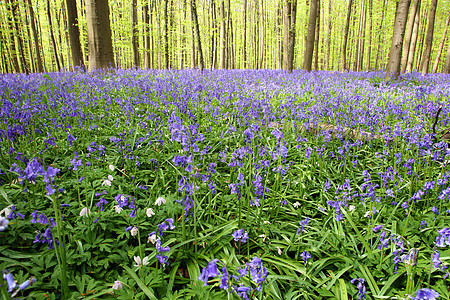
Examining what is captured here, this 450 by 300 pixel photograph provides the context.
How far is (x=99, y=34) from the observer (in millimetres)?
8172

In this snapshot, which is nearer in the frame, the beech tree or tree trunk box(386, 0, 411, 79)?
tree trunk box(386, 0, 411, 79)

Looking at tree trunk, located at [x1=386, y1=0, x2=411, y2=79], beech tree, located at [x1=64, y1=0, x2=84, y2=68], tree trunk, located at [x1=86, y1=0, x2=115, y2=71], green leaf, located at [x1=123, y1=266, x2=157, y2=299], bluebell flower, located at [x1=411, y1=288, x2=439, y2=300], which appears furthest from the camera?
beech tree, located at [x1=64, y1=0, x2=84, y2=68]

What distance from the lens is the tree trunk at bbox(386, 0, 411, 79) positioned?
9242mm

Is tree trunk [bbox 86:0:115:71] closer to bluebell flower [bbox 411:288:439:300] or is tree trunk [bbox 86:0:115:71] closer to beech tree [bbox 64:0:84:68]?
beech tree [bbox 64:0:84:68]

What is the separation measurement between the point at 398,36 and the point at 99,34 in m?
10.7

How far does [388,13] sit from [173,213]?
98.6ft

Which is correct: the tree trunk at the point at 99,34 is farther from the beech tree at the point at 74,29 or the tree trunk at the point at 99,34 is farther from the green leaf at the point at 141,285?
the green leaf at the point at 141,285

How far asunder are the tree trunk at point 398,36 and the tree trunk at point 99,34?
10381 mm

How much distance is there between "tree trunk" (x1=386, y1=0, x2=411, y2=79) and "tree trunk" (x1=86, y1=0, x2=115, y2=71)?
10.4 m

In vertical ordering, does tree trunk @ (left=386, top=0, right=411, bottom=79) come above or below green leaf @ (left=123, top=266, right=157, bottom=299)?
above

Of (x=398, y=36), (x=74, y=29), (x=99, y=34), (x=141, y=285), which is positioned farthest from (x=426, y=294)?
(x=74, y=29)

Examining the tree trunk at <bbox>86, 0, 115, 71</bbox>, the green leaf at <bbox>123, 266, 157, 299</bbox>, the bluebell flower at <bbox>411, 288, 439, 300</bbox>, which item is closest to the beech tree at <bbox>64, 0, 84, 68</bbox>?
→ the tree trunk at <bbox>86, 0, 115, 71</bbox>

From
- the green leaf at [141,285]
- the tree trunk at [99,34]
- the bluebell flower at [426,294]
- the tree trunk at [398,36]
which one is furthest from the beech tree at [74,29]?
the tree trunk at [398,36]

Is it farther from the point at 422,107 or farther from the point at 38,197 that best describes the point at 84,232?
the point at 422,107
